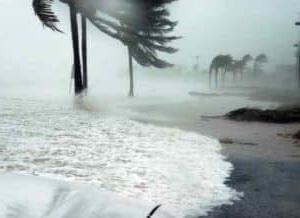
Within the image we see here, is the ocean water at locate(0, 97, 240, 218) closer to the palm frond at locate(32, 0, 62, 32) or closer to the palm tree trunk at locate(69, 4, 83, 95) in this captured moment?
the palm frond at locate(32, 0, 62, 32)

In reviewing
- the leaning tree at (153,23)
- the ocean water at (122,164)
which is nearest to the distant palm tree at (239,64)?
the leaning tree at (153,23)

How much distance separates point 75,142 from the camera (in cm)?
1050

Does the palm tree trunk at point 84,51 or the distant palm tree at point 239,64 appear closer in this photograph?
the palm tree trunk at point 84,51

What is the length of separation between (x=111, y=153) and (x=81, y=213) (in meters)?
6.94

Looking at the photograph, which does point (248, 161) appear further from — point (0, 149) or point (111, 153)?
point (0, 149)

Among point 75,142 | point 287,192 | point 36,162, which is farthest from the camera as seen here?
point 75,142

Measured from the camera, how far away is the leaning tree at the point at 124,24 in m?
25.0

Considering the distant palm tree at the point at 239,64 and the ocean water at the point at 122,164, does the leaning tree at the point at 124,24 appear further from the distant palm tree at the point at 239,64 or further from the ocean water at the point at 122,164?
the distant palm tree at the point at 239,64

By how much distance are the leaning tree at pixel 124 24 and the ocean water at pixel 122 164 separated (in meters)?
9.67

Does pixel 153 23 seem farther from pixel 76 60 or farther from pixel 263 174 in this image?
pixel 263 174

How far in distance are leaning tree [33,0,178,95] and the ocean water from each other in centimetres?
967

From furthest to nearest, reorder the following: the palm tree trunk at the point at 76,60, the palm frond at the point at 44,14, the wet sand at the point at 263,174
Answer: the palm tree trunk at the point at 76,60 → the palm frond at the point at 44,14 → the wet sand at the point at 263,174

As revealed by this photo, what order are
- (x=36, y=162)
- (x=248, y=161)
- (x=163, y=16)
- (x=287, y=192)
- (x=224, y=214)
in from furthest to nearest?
(x=163, y=16) → (x=248, y=161) → (x=36, y=162) → (x=287, y=192) → (x=224, y=214)

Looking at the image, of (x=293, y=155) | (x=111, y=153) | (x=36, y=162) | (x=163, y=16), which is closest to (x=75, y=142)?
(x=111, y=153)
